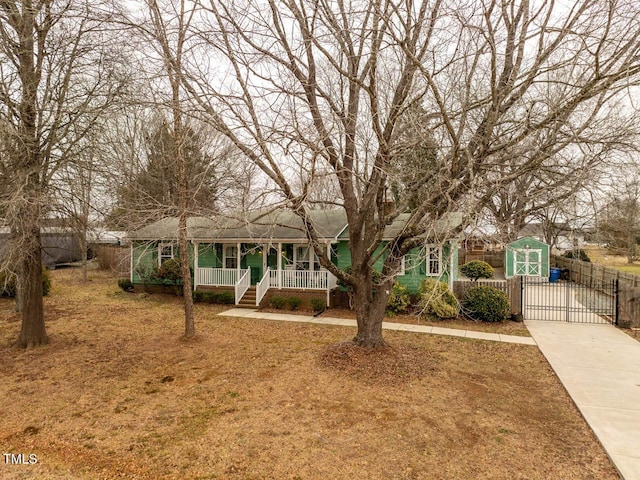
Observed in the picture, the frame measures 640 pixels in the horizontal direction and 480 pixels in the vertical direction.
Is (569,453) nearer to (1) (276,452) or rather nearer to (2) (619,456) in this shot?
(2) (619,456)

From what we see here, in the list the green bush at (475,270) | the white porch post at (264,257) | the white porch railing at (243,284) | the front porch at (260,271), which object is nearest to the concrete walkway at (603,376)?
the green bush at (475,270)

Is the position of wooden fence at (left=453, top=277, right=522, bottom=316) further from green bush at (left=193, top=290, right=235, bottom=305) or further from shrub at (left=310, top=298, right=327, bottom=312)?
green bush at (left=193, top=290, right=235, bottom=305)

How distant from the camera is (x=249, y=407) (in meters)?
5.47

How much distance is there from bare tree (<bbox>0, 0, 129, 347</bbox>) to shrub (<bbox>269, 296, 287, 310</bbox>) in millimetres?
7414

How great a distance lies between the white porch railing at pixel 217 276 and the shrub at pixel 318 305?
3.52 metres

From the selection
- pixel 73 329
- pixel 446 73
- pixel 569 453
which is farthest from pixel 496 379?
pixel 73 329

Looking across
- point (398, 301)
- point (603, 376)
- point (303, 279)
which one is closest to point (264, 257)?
point (303, 279)

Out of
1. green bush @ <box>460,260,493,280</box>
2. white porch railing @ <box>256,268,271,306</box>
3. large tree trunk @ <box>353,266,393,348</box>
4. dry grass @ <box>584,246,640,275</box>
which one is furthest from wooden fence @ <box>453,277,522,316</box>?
dry grass @ <box>584,246,640,275</box>

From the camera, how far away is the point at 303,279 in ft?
46.9

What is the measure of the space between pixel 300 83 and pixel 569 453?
7.09 meters

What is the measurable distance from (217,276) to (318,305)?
4863 millimetres

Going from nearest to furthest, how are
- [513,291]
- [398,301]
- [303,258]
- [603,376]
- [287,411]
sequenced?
[287,411], [603,376], [513,291], [398,301], [303,258]

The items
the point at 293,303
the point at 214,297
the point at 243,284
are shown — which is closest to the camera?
the point at 293,303

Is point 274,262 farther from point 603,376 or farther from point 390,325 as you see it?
point 603,376
